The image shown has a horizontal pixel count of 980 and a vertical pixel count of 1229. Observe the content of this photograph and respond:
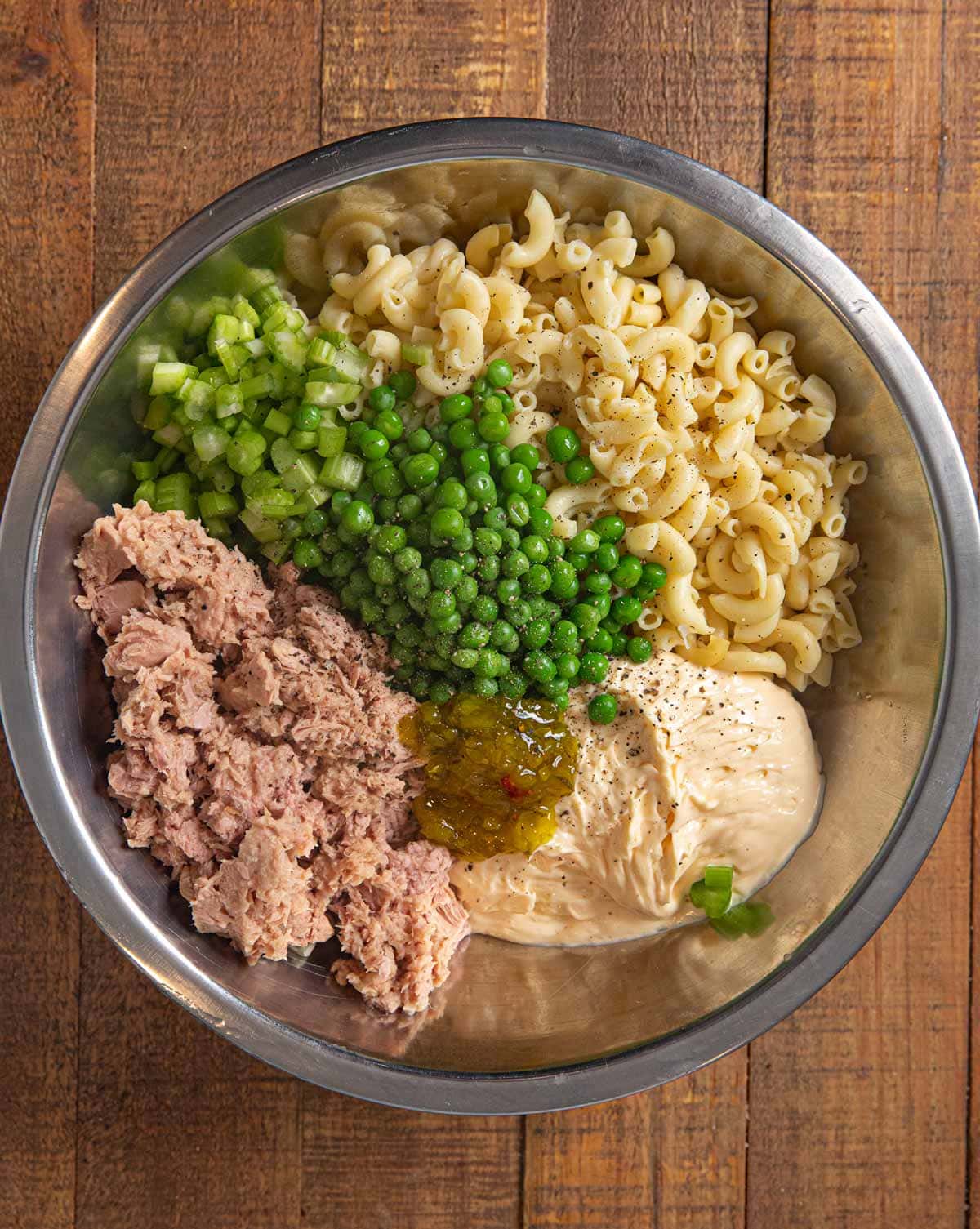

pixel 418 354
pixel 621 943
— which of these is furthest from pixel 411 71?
pixel 621 943

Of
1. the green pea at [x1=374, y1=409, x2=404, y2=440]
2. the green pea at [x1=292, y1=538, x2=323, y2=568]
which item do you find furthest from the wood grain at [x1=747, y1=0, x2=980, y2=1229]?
the green pea at [x1=292, y1=538, x2=323, y2=568]

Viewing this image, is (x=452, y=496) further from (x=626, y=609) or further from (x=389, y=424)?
(x=626, y=609)

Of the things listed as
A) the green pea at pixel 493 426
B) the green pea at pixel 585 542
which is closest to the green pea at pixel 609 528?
the green pea at pixel 585 542

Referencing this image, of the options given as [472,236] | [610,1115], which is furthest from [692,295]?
[610,1115]

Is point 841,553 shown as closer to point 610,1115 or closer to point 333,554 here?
point 333,554

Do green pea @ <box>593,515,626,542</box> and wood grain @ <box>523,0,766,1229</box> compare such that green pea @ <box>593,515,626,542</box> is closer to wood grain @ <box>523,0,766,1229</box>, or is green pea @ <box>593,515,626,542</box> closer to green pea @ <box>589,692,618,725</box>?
green pea @ <box>589,692,618,725</box>

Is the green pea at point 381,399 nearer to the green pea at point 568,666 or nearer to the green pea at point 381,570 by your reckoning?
the green pea at point 381,570
